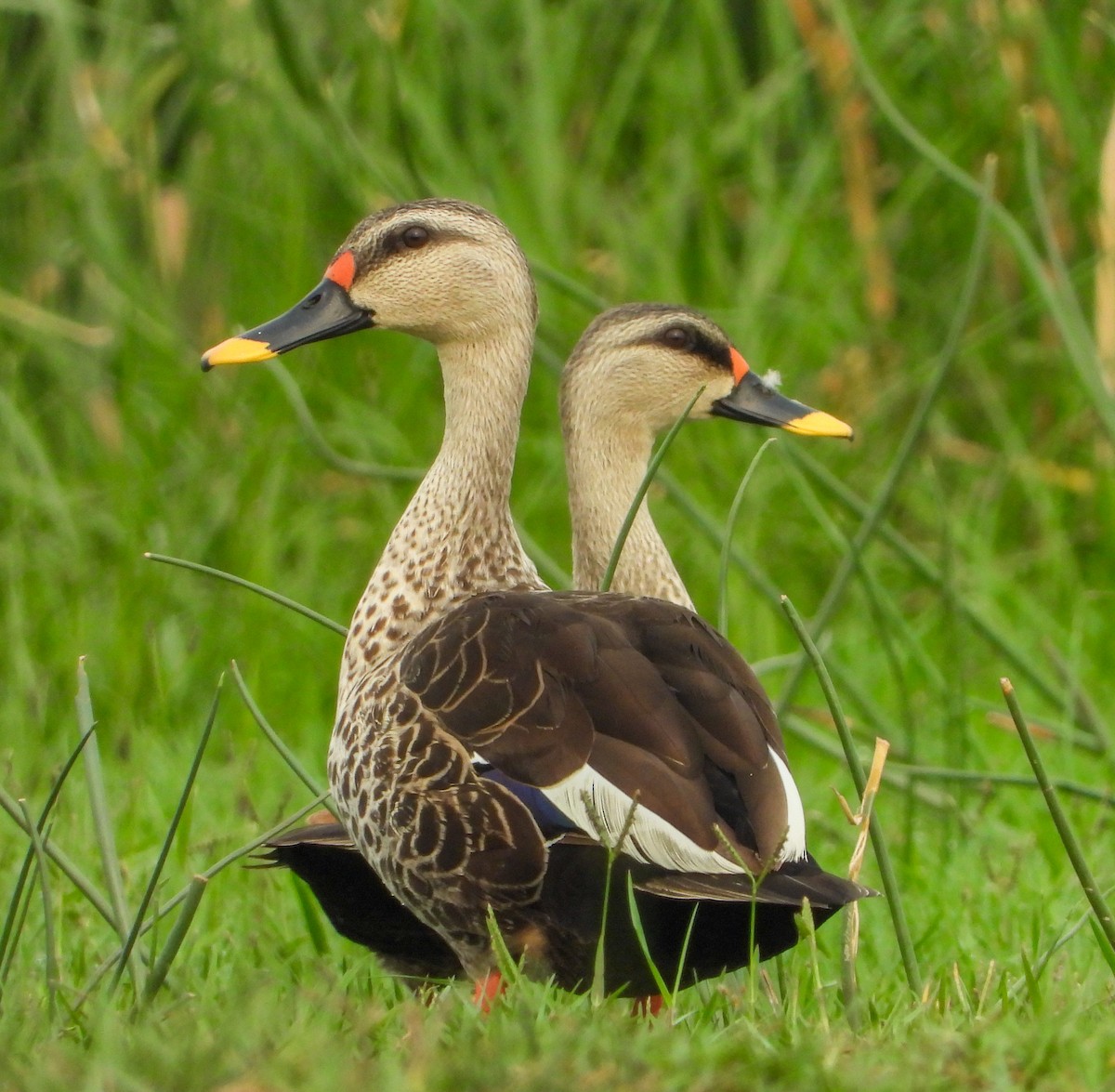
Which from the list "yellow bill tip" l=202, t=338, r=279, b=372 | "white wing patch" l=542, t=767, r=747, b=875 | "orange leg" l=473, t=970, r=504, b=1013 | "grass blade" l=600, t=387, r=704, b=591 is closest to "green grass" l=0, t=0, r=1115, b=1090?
"yellow bill tip" l=202, t=338, r=279, b=372

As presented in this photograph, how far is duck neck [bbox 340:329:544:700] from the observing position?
117 inches

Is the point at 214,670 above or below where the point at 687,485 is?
below

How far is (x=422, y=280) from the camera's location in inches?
124

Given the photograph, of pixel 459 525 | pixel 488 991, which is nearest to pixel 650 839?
pixel 488 991

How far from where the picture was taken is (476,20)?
18.2 ft

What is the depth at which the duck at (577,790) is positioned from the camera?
2.33 meters

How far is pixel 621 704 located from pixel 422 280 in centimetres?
100

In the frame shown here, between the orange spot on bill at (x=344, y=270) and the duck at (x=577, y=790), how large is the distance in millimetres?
317

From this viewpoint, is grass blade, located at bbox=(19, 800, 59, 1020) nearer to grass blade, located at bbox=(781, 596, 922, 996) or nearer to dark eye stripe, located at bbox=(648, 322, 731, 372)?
grass blade, located at bbox=(781, 596, 922, 996)

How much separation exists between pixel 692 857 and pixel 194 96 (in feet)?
13.2

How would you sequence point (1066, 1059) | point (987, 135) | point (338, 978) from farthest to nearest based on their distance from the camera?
point (987, 135) < point (338, 978) < point (1066, 1059)

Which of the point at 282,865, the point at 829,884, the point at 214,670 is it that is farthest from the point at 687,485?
the point at 829,884

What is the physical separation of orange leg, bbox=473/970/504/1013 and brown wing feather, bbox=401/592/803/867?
0.27 metres

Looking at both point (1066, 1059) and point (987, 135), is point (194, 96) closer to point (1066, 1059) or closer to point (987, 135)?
point (987, 135)
